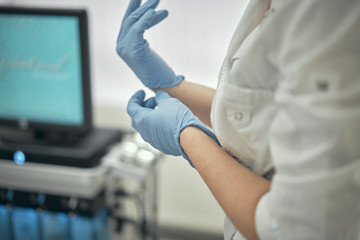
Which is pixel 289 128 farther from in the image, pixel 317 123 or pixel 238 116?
pixel 238 116

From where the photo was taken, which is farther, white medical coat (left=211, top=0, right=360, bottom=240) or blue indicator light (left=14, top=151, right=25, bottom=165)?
blue indicator light (left=14, top=151, right=25, bottom=165)

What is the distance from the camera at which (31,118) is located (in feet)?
5.70

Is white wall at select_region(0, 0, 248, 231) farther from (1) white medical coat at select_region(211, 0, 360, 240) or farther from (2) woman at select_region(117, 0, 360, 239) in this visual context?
(1) white medical coat at select_region(211, 0, 360, 240)

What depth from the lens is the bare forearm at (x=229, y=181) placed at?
64 cm

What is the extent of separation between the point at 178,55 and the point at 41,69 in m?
0.77

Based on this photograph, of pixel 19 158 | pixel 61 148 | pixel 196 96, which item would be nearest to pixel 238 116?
pixel 196 96

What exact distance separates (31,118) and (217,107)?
1.32 m

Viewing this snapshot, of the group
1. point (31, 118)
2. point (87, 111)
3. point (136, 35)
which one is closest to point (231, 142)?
point (136, 35)

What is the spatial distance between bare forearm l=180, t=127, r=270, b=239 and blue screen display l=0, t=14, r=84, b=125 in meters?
1.07

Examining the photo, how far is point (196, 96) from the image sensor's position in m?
1.00

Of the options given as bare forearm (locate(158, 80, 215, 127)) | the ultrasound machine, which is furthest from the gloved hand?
the ultrasound machine

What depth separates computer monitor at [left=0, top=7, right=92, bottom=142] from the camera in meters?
1.56

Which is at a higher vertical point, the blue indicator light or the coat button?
the coat button

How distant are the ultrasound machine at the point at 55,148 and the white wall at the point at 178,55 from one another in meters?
0.44
